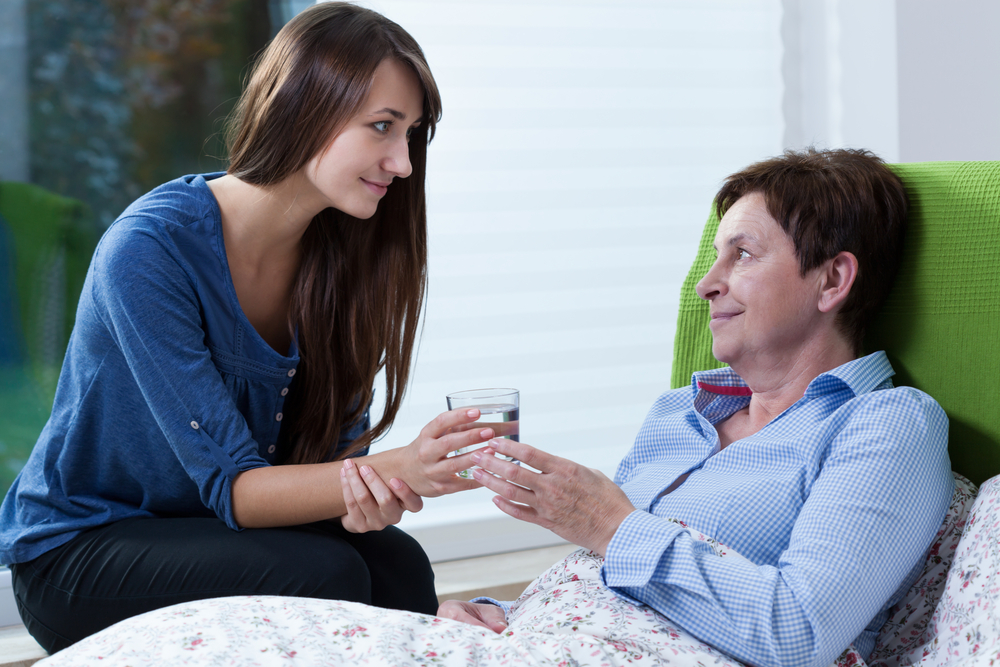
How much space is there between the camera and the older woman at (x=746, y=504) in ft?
3.28

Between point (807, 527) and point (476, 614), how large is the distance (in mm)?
594

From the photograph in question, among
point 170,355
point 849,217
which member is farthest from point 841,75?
point 170,355

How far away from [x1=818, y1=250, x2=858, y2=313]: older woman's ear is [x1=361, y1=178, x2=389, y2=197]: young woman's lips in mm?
852

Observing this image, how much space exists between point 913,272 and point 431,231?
1.68m

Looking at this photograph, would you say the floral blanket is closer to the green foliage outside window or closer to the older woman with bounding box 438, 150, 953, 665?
the older woman with bounding box 438, 150, 953, 665

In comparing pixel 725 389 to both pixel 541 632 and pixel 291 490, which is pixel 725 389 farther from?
pixel 291 490

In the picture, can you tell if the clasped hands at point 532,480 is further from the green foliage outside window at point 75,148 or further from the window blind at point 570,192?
the green foliage outside window at point 75,148

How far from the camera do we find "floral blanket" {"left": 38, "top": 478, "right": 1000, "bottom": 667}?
0.93m

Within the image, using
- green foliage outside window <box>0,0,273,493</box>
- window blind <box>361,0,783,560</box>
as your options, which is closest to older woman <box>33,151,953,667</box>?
window blind <box>361,0,783,560</box>

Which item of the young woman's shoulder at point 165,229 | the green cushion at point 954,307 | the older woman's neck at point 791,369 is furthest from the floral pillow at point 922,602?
the young woman's shoulder at point 165,229

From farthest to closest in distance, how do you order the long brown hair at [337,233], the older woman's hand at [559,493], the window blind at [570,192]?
the window blind at [570,192]
the long brown hair at [337,233]
the older woman's hand at [559,493]

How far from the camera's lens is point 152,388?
1424 millimetres

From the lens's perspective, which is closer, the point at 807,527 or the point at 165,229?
the point at 807,527

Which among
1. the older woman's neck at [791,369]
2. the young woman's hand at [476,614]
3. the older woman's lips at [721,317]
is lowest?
the young woman's hand at [476,614]
